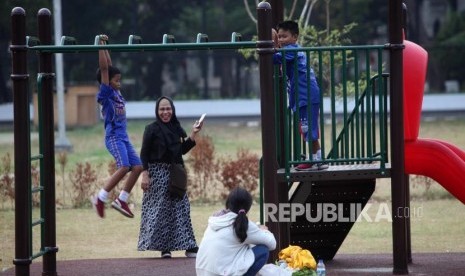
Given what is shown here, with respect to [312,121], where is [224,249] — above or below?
below

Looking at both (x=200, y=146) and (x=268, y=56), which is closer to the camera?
(x=268, y=56)

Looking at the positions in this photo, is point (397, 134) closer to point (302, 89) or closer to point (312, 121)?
point (312, 121)

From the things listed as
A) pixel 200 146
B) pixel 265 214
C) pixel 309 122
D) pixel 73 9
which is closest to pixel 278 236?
pixel 265 214

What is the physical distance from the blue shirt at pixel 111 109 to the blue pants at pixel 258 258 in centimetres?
251

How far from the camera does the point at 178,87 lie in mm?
36094

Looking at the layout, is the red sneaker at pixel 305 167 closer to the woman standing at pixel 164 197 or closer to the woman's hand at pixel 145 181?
the woman standing at pixel 164 197

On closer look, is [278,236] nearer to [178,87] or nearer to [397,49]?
[397,49]

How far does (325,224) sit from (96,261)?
2199mm

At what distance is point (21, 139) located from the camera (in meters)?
8.41

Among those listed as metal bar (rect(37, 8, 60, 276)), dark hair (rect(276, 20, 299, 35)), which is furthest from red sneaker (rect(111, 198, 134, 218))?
dark hair (rect(276, 20, 299, 35))

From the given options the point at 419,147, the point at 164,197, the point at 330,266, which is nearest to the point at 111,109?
the point at 164,197

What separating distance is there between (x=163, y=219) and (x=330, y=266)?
1.66m

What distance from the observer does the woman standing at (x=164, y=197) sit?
33.2 feet

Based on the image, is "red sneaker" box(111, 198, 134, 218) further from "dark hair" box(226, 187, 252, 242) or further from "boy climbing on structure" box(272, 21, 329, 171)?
"dark hair" box(226, 187, 252, 242)
